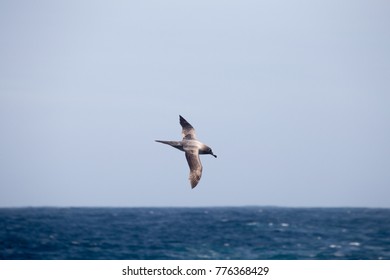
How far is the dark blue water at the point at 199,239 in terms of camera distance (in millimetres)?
71812

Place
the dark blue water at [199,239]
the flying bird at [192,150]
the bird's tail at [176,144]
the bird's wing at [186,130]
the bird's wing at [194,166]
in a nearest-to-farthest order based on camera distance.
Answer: the bird's wing at [194,166] → the flying bird at [192,150] → the bird's tail at [176,144] → the bird's wing at [186,130] → the dark blue water at [199,239]

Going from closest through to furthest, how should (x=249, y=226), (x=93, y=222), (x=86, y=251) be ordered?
(x=86, y=251), (x=249, y=226), (x=93, y=222)

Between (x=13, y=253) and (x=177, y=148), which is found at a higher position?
(x=177, y=148)

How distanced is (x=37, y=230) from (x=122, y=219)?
24955mm

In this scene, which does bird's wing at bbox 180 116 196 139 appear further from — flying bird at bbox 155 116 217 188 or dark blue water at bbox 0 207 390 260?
dark blue water at bbox 0 207 390 260

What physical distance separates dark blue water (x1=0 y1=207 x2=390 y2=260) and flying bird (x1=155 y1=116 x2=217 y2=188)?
116 ft

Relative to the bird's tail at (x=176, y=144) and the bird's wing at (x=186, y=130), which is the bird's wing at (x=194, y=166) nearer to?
the bird's tail at (x=176, y=144)

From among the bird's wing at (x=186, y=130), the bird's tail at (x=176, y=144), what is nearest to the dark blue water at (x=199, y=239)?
the bird's wing at (x=186, y=130)

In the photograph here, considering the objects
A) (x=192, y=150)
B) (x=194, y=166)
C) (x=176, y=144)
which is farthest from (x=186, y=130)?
(x=194, y=166)

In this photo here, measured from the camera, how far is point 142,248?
76312mm

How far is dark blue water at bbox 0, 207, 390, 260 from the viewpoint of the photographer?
71812 millimetres

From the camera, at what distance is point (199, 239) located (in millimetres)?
82438
